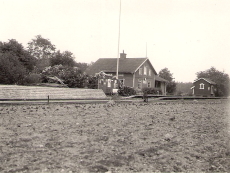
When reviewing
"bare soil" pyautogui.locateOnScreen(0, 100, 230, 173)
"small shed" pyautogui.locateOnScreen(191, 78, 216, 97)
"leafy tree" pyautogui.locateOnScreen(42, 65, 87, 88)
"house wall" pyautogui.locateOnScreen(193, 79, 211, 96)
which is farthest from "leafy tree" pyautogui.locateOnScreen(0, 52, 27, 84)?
"house wall" pyautogui.locateOnScreen(193, 79, 211, 96)

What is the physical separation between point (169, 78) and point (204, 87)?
8024mm

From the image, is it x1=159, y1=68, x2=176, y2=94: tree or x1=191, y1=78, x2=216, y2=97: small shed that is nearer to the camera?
x1=159, y1=68, x2=176, y2=94: tree

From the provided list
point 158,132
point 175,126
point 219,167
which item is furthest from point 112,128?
point 219,167

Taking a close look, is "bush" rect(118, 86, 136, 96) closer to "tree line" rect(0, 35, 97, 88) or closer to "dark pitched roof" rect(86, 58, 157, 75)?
"tree line" rect(0, 35, 97, 88)

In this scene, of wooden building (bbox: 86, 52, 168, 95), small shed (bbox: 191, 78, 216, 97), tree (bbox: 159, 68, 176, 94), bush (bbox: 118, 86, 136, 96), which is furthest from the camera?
small shed (bbox: 191, 78, 216, 97)

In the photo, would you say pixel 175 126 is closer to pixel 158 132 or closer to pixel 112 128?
pixel 158 132

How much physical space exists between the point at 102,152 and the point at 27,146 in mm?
1187

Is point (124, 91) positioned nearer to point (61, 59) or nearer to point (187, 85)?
point (61, 59)

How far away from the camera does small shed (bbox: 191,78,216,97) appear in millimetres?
59969

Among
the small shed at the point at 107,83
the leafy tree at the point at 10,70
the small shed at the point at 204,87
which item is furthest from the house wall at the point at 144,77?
the leafy tree at the point at 10,70

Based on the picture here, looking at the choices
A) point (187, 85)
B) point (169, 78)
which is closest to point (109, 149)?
point (169, 78)

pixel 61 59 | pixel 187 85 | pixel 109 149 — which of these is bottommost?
pixel 109 149

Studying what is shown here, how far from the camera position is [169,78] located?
63531 millimetres

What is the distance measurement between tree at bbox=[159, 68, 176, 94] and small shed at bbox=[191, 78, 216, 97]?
5171mm
